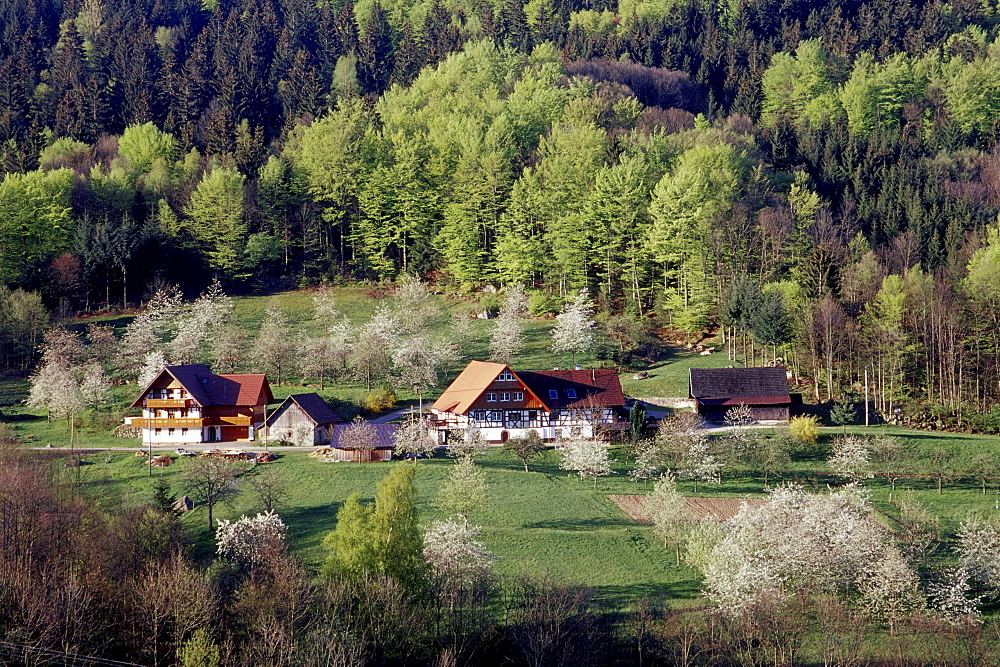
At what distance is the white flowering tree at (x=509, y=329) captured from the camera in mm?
79875

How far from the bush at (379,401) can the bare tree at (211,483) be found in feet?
54.9

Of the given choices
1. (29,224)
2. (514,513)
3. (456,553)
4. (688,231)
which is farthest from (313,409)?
(29,224)

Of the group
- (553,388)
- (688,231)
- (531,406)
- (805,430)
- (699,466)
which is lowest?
(699,466)

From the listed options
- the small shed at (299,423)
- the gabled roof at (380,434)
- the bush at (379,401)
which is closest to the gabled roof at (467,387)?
the bush at (379,401)

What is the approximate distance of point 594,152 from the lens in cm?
10231

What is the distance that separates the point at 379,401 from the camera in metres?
71.6

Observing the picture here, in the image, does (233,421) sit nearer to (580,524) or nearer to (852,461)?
(580,524)

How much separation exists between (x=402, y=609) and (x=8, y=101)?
373ft

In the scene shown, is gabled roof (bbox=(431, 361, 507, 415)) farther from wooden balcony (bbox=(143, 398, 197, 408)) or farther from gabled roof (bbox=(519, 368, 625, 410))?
wooden balcony (bbox=(143, 398, 197, 408))

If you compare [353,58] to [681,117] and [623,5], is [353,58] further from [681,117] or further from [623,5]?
[681,117]

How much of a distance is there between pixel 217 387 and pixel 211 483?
1987 cm

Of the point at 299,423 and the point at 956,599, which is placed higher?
the point at 299,423

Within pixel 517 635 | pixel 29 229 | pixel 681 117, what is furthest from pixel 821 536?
pixel 681 117

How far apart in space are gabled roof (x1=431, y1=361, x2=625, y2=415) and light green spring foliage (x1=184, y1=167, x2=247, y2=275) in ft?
119
